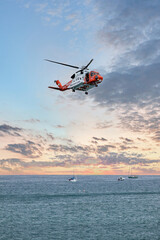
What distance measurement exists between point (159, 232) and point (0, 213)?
6288 centimetres

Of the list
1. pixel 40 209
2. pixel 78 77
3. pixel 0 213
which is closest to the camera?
pixel 78 77

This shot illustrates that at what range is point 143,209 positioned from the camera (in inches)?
4702

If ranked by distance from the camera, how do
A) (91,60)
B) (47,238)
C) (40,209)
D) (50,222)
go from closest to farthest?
(91,60)
(47,238)
(50,222)
(40,209)

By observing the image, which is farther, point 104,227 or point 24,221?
point 24,221

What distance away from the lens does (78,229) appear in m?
82.6

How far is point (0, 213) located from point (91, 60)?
83973mm

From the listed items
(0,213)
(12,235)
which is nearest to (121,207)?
(0,213)

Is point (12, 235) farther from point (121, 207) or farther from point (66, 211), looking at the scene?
point (121, 207)

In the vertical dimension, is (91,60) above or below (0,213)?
above

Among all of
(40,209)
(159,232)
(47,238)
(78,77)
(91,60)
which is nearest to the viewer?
(91,60)

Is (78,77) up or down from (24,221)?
up

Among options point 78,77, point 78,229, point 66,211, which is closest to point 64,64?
point 78,77

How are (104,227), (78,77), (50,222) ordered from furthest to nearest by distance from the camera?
(50,222), (104,227), (78,77)

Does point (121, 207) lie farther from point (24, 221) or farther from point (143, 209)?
point (24, 221)
